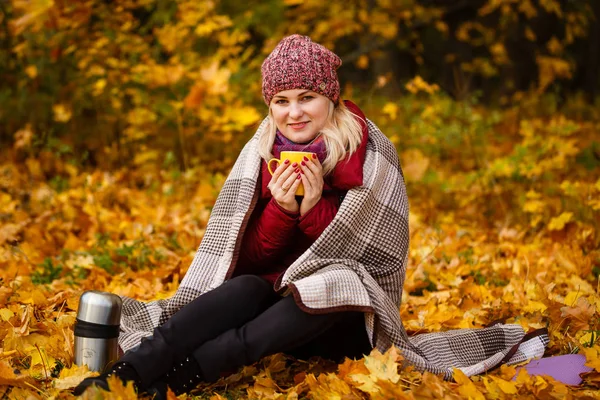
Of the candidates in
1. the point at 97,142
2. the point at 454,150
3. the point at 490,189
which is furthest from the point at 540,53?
the point at 97,142

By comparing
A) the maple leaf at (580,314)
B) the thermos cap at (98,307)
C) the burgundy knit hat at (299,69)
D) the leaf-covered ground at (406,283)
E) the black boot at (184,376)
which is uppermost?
the burgundy knit hat at (299,69)

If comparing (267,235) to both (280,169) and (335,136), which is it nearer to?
(280,169)

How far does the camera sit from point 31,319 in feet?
9.98

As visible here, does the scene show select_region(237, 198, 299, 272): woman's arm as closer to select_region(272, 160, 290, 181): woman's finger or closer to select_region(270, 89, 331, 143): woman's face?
select_region(272, 160, 290, 181): woman's finger

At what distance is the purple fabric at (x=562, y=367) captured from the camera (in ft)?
8.31

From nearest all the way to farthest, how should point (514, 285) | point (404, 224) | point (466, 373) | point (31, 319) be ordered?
point (466, 373) < point (404, 224) < point (31, 319) < point (514, 285)

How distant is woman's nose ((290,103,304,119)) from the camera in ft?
8.95

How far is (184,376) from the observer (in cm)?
239

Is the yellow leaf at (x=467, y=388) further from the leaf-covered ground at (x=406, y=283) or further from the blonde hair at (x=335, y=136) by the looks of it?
the blonde hair at (x=335, y=136)

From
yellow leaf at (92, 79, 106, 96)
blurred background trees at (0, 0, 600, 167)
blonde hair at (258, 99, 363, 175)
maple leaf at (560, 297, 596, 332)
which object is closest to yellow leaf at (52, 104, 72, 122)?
blurred background trees at (0, 0, 600, 167)

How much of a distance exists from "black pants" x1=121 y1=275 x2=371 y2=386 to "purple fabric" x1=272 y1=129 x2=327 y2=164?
0.55 meters

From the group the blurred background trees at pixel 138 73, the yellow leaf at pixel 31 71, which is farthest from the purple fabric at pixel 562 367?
the yellow leaf at pixel 31 71

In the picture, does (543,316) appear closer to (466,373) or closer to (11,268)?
(466,373)

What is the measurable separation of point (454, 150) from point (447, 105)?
1.90 feet
